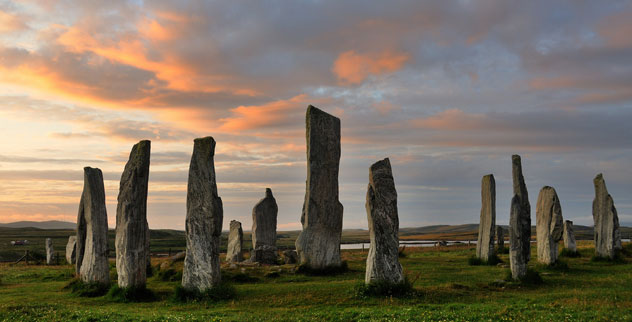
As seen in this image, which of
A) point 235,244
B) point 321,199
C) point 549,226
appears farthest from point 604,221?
point 235,244

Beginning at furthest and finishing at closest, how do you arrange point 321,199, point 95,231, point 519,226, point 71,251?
point 71,251
point 321,199
point 519,226
point 95,231

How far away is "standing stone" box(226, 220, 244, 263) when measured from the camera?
32531 millimetres

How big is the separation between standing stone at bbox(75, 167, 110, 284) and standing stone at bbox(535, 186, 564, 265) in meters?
20.8

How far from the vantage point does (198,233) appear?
18000mm

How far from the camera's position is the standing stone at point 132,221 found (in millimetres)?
18406

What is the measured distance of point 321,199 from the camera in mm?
25359

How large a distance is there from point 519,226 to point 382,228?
6.64 meters

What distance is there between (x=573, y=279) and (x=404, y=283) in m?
9.23

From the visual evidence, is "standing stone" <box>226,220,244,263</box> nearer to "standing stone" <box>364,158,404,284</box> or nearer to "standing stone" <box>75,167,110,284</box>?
"standing stone" <box>75,167,110,284</box>

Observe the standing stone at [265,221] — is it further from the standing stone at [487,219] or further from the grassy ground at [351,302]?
the standing stone at [487,219]

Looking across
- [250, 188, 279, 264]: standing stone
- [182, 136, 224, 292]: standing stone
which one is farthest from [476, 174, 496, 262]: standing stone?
[182, 136, 224, 292]: standing stone

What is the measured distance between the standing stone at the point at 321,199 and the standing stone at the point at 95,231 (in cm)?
878

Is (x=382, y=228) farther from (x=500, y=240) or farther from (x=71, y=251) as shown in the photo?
(x=71, y=251)

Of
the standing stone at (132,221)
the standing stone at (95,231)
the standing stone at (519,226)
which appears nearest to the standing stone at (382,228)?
the standing stone at (519,226)
